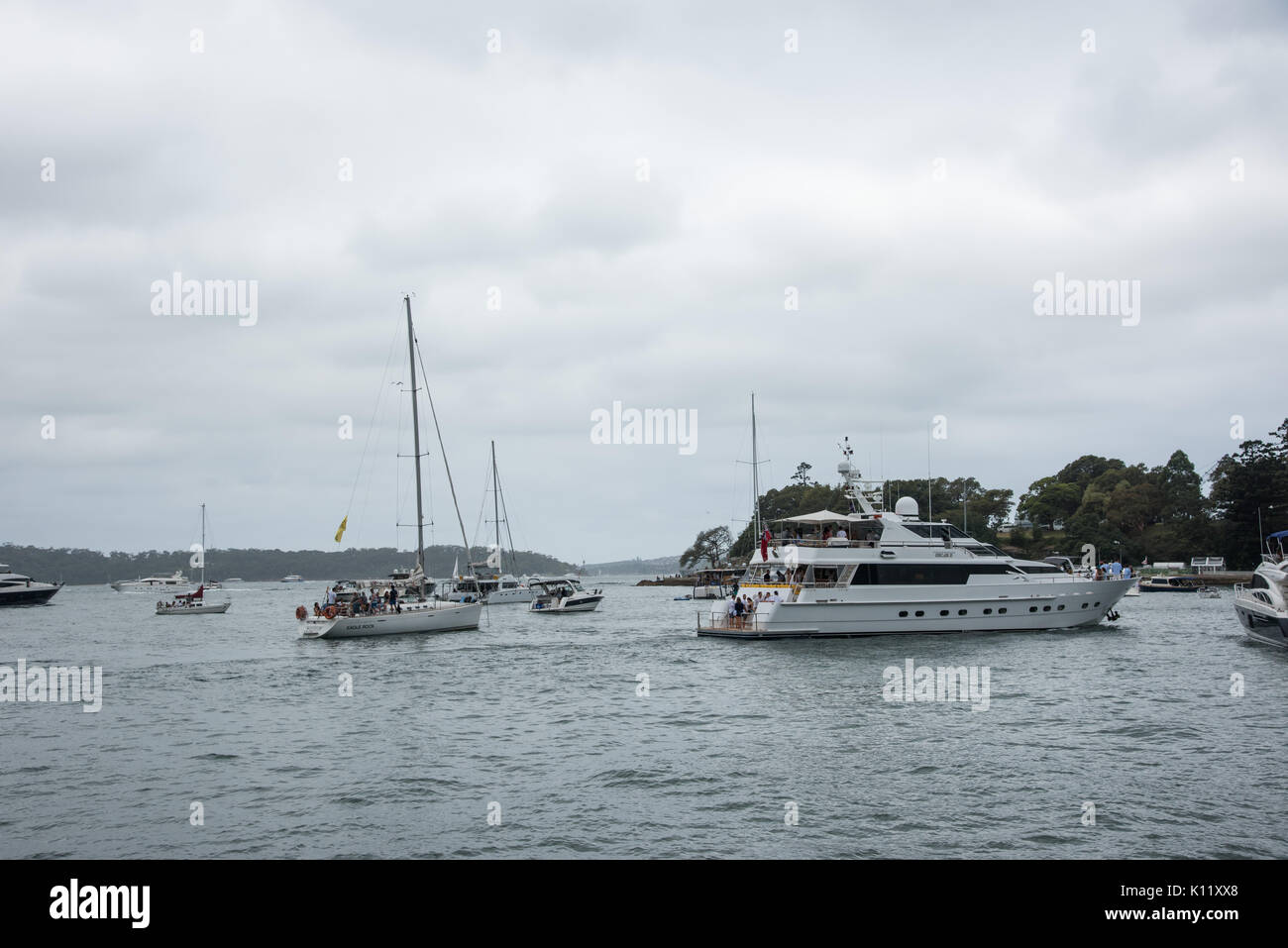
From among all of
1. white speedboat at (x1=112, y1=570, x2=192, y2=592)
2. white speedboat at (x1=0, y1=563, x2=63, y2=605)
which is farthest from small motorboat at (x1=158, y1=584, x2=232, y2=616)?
white speedboat at (x1=112, y1=570, x2=192, y2=592)

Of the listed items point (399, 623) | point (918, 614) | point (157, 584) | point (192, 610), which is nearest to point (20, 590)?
point (192, 610)

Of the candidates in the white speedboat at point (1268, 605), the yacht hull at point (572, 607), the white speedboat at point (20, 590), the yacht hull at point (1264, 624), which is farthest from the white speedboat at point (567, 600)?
the white speedboat at point (20, 590)

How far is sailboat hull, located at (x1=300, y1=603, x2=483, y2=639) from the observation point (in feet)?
173

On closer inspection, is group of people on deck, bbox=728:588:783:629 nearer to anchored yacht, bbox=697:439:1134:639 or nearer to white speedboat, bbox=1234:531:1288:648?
anchored yacht, bbox=697:439:1134:639

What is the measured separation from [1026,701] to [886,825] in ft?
46.4

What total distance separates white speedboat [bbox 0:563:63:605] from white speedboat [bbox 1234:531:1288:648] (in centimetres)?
12099

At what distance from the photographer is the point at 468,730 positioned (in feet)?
82.8

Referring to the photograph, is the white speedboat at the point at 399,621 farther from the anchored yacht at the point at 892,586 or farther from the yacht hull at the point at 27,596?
the yacht hull at the point at 27,596

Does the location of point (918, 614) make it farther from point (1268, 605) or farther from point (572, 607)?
point (572, 607)

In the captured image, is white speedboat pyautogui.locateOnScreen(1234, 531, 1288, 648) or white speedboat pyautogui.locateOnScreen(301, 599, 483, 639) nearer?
white speedboat pyautogui.locateOnScreen(1234, 531, 1288, 648)

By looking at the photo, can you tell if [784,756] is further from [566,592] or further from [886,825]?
[566,592]

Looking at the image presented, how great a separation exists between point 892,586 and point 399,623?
27.7 meters

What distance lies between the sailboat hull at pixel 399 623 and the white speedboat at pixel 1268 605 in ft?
136

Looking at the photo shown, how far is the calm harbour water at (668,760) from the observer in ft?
49.2
